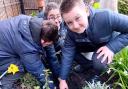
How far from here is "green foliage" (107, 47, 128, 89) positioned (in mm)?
3242

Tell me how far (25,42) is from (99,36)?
28.4 inches

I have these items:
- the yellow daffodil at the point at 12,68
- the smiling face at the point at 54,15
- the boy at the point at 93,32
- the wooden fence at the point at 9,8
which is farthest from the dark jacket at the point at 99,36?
the wooden fence at the point at 9,8

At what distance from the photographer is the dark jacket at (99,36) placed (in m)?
3.12

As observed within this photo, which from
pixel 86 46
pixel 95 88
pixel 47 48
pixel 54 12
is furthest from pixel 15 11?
pixel 95 88

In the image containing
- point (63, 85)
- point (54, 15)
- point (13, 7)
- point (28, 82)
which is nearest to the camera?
point (63, 85)

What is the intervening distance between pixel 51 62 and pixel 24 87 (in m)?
0.41

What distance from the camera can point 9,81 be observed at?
3.49 metres

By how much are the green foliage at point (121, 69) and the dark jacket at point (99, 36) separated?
25cm

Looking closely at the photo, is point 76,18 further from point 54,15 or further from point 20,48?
point 54,15

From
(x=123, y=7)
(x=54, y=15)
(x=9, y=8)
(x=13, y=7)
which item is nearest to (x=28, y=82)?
(x=54, y=15)

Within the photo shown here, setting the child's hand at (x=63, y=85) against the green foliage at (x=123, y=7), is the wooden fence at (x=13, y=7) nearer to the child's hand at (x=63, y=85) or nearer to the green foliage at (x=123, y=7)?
the green foliage at (x=123, y=7)

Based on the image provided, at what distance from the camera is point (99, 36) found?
3213 millimetres

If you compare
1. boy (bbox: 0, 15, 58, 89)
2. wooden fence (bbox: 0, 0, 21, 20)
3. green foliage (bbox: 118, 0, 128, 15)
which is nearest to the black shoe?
boy (bbox: 0, 15, 58, 89)

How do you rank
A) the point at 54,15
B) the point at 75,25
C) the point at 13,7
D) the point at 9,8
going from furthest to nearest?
the point at 13,7 → the point at 9,8 → the point at 54,15 → the point at 75,25
